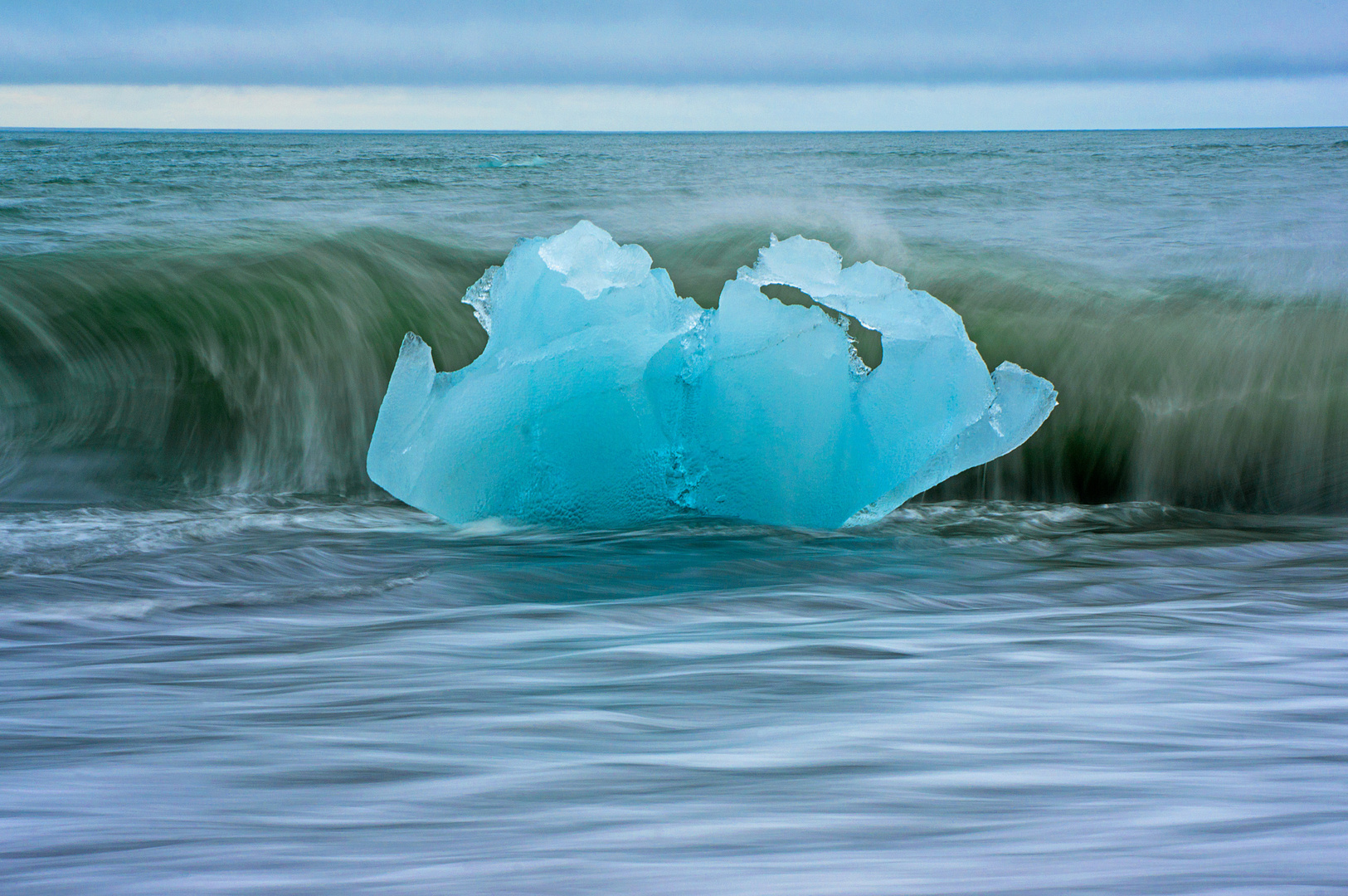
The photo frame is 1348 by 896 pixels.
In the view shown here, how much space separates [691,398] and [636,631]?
1.13 metres


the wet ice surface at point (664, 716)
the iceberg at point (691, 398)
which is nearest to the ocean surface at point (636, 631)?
the wet ice surface at point (664, 716)

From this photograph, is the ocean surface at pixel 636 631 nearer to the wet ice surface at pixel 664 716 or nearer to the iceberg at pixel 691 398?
the wet ice surface at pixel 664 716

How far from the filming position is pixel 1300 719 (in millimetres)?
2104

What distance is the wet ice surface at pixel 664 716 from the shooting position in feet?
4.86

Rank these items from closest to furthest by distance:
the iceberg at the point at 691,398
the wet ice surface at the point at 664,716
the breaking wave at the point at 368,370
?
the wet ice surface at the point at 664,716 < the iceberg at the point at 691,398 < the breaking wave at the point at 368,370

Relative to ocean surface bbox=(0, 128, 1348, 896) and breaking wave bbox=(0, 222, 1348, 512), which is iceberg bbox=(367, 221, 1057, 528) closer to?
ocean surface bbox=(0, 128, 1348, 896)

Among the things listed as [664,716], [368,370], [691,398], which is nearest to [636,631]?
[664,716]

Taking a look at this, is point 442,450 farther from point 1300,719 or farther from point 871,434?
point 1300,719

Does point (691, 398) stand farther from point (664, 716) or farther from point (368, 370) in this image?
point (368, 370)

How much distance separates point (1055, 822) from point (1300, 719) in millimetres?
842

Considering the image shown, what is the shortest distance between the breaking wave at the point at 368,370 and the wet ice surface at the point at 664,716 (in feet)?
4.28

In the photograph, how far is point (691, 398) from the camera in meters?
3.66

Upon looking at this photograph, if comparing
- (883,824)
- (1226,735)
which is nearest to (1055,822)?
(883,824)

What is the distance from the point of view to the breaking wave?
505cm
